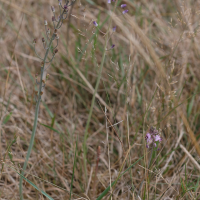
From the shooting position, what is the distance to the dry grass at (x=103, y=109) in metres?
1.60

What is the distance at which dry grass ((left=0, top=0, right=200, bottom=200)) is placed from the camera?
1.60 m

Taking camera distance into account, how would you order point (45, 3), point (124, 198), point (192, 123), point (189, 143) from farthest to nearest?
point (45, 3)
point (192, 123)
point (189, 143)
point (124, 198)

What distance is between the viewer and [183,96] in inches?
85.5

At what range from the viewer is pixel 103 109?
2182mm

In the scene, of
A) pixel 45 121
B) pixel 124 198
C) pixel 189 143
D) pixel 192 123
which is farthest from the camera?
pixel 45 121

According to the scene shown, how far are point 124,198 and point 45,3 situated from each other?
2.53 metres

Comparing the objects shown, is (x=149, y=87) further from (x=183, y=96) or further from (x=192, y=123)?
(x=192, y=123)

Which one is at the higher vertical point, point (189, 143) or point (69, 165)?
point (189, 143)

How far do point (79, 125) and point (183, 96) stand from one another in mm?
924

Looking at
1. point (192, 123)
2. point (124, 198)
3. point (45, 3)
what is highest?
point (45, 3)

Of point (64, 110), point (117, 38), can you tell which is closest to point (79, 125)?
point (64, 110)

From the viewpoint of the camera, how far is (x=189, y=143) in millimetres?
1765

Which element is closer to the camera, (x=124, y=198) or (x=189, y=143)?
(x=124, y=198)

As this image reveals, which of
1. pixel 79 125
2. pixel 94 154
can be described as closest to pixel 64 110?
pixel 79 125
